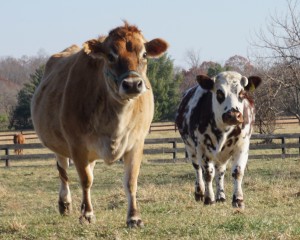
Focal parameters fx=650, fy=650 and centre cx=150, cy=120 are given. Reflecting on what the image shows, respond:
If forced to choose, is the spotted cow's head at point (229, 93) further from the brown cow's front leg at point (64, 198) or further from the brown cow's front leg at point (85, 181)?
the brown cow's front leg at point (85, 181)

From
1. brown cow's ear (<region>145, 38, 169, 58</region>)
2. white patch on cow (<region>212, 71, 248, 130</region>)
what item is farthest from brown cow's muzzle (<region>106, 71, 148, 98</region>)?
white patch on cow (<region>212, 71, 248, 130</region>)

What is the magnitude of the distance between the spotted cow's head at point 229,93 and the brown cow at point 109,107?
5.53ft

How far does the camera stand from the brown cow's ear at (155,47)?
734cm

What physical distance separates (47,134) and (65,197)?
38.0 inches

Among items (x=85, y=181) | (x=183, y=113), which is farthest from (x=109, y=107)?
(x=183, y=113)

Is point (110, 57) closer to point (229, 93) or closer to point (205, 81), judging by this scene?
point (229, 93)

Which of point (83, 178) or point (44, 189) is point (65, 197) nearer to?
point (83, 178)

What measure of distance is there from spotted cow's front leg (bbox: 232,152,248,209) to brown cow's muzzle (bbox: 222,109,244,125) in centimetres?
81

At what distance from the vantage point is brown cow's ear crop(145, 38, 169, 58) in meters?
7.34

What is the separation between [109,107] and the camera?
23.5 feet

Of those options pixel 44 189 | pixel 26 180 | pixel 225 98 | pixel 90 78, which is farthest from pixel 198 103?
pixel 26 180

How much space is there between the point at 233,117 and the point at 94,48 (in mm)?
2797

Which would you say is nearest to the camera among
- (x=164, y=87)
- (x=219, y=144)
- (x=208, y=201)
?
(x=208, y=201)

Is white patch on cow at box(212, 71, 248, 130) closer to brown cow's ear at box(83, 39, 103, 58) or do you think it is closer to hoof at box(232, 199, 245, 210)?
hoof at box(232, 199, 245, 210)
